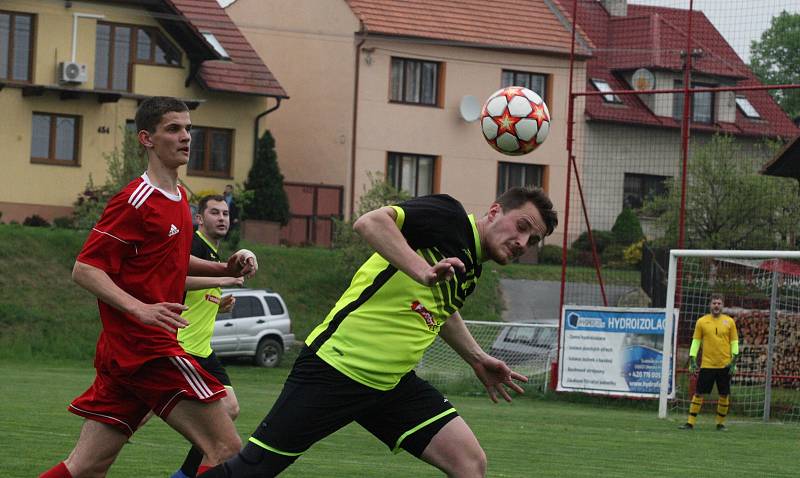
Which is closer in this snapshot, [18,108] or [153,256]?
[153,256]

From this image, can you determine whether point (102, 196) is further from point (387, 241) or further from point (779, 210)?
point (387, 241)

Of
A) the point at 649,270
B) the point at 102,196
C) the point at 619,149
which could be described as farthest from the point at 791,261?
the point at 619,149

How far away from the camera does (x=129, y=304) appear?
618cm

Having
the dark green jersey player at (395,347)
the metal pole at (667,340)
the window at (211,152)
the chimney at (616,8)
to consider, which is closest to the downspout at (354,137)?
the window at (211,152)

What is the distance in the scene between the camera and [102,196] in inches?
1332

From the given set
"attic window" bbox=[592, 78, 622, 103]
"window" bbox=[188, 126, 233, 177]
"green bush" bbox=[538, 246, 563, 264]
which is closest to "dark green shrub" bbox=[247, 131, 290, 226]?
"window" bbox=[188, 126, 233, 177]

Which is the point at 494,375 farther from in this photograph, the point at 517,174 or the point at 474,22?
the point at 517,174

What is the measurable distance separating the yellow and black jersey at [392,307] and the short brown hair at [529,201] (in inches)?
7.7

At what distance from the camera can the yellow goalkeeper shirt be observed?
19359 mm

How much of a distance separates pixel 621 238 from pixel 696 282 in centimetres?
1657

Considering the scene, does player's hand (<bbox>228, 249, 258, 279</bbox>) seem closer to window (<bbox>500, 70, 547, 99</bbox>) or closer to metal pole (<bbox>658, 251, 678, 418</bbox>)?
metal pole (<bbox>658, 251, 678, 418</bbox>)

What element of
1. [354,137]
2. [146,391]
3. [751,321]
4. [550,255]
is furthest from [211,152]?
[146,391]

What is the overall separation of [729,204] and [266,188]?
14101mm

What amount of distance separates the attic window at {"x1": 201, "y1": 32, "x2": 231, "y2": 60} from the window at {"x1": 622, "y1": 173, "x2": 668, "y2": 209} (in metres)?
12.5
